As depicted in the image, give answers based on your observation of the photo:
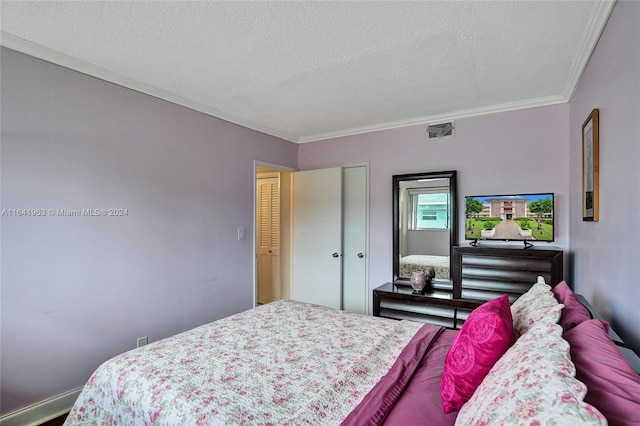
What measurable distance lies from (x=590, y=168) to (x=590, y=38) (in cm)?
77

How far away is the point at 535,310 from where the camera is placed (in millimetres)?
1294

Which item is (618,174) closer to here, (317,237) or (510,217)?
(510,217)

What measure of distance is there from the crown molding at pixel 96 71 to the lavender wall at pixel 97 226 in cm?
5

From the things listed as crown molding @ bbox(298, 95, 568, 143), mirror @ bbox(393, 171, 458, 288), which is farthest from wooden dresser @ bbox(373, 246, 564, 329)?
crown molding @ bbox(298, 95, 568, 143)

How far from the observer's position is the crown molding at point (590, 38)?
1.63 metres

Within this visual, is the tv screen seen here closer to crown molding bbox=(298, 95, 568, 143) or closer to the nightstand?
the nightstand

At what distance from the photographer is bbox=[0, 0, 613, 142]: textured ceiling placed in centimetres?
174

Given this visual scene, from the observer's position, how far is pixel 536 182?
2994 mm

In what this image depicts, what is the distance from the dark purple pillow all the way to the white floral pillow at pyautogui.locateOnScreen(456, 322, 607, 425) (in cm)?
5

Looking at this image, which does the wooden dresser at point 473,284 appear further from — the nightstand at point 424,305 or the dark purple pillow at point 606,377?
the dark purple pillow at point 606,377

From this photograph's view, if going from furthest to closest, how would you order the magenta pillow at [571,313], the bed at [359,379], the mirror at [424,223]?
1. the mirror at [424,223]
2. the magenta pillow at [571,313]
3. the bed at [359,379]

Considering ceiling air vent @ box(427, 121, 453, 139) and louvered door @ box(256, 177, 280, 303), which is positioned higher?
ceiling air vent @ box(427, 121, 453, 139)

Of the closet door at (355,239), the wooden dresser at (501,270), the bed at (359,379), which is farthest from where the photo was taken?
the closet door at (355,239)

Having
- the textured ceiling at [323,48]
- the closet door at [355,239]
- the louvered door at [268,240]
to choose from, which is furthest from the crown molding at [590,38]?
the louvered door at [268,240]
